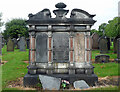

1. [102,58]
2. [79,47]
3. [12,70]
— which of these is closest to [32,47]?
[79,47]

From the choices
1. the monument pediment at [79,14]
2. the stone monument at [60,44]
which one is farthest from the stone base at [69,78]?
the monument pediment at [79,14]

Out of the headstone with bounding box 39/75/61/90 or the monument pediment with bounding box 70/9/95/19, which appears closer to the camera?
the headstone with bounding box 39/75/61/90

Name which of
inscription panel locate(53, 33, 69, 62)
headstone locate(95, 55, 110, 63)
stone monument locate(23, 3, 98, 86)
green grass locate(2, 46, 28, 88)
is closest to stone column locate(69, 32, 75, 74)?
stone monument locate(23, 3, 98, 86)

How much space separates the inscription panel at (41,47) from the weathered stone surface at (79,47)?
1698mm

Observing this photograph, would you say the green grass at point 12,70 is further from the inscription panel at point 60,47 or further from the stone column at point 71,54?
the stone column at point 71,54

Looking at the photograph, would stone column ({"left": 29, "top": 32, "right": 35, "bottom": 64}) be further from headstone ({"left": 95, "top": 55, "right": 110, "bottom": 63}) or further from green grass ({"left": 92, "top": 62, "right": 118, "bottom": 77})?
headstone ({"left": 95, "top": 55, "right": 110, "bottom": 63})

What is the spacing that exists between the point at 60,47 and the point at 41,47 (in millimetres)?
1074

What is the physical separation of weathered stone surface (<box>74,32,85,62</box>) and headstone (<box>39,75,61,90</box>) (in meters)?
1.64

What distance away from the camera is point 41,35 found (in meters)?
6.55

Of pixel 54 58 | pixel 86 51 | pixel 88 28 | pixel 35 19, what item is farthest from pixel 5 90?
pixel 88 28

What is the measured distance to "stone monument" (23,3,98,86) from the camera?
6465 millimetres

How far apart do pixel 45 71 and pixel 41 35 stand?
6.70ft

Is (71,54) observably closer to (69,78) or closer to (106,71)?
(69,78)

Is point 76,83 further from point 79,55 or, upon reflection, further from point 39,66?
point 39,66
